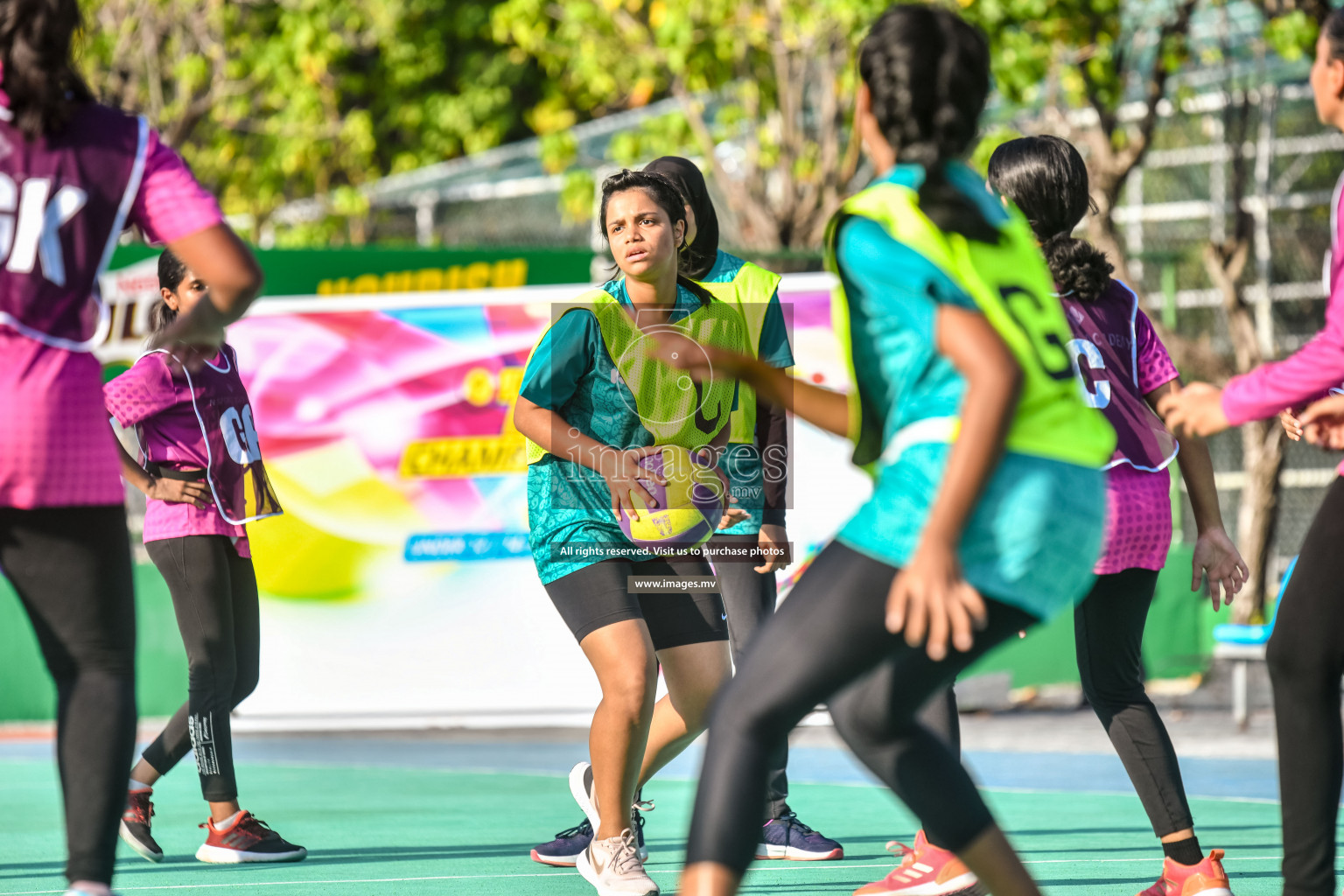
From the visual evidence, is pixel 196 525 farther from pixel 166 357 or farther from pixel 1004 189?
pixel 1004 189

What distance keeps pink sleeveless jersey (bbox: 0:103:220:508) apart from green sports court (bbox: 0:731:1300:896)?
222 cm

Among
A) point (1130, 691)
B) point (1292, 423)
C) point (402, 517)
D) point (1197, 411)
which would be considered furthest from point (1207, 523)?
point (402, 517)

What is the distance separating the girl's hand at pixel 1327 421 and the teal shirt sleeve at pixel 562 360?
1.94 m

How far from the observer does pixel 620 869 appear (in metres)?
4.54

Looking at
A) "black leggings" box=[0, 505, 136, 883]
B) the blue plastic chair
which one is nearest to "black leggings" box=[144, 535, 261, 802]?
"black leggings" box=[0, 505, 136, 883]

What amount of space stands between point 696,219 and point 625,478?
1.52m

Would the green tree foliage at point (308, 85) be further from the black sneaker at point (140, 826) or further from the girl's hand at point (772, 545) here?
the girl's hand at point (772, 545)

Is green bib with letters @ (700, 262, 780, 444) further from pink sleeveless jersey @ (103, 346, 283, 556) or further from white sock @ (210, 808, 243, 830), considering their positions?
white sock @ (210, 808, 243, 830)

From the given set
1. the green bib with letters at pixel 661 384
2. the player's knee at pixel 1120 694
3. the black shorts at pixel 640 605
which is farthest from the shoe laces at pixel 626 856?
the player's knee at pixel 1120 694

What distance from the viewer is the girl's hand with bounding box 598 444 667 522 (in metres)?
4.29

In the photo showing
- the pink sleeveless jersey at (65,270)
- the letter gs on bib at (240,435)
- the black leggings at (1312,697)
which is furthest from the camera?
the letter gs on bib at (240,435)

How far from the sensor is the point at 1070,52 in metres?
11.7

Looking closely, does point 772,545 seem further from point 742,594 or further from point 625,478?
point 625,478

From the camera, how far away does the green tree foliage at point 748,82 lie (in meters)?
12.2
